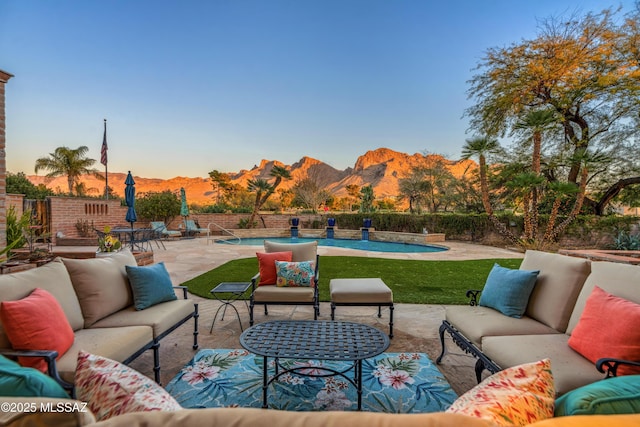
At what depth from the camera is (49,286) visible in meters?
2.22

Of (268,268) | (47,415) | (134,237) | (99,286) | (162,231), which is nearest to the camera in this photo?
(47,415)

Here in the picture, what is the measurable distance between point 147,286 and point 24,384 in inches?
84.1

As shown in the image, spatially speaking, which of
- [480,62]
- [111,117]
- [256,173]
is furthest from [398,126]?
[256,173]

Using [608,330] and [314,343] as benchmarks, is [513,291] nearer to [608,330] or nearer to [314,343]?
[608,330]

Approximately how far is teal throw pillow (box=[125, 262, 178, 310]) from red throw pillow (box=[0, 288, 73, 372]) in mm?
808

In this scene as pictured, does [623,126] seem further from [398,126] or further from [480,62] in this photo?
[398,126]

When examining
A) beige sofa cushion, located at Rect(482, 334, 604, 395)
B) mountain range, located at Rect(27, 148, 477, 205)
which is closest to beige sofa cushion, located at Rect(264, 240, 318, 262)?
beige sofa cushion, located at Rect(482, 334, 604, 395)

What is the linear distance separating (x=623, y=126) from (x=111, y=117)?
21.4 m

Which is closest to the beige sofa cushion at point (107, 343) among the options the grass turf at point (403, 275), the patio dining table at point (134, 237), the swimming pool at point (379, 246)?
the grass turf at point (403, 275)

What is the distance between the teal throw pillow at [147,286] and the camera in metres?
2.84

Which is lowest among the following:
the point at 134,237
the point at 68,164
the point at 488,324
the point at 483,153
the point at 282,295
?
the point at 134,237

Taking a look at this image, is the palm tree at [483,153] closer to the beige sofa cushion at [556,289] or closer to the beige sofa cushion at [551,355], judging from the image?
the beige sofa cushion at [556,289]

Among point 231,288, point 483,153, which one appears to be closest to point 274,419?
point 231,288

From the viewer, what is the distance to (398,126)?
23.2 m
